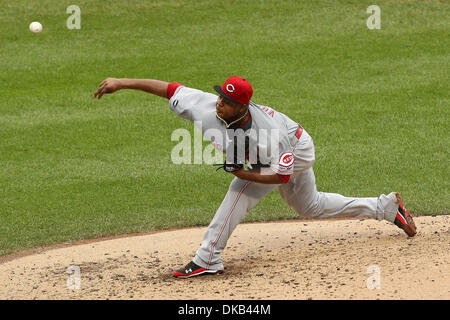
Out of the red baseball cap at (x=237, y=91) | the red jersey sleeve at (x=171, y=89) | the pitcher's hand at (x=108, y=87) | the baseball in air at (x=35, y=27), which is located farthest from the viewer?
the baseball in air at (x=35, y=27)

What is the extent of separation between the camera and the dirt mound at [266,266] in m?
5.25

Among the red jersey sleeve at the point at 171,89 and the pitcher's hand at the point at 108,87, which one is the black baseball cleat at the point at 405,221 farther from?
the pitcher's hand at the point at 108,87

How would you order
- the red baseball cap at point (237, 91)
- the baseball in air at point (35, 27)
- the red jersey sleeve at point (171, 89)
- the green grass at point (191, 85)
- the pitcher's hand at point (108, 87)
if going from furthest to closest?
the baseball in air at point (35, 27), the green grass at point (191, 85), the red jersey sleeve at point (171, 89), the pitcher's hand at point (108, 87), the red baseball cap at point (237, 91)

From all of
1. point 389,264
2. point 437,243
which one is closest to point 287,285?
point 389,264

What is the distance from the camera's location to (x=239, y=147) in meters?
5.77

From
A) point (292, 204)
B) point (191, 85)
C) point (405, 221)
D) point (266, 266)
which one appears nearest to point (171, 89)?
point (292, 204)

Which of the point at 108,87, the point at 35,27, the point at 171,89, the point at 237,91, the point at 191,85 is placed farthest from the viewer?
the point at 35,27

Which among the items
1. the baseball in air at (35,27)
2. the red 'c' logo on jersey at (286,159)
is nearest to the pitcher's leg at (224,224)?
the red 'c' logo on jersey at (286,159)

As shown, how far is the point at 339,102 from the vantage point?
12234 mm

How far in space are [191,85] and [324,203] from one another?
6801 mm

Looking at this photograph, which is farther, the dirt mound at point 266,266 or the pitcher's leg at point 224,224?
the pitcher's leg at point 224,224

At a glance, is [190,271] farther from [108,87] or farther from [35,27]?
[35,27]

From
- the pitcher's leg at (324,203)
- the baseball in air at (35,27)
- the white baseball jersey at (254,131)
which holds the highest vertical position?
the baseball in air at (35,27)

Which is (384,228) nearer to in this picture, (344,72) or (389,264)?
(389,264)
